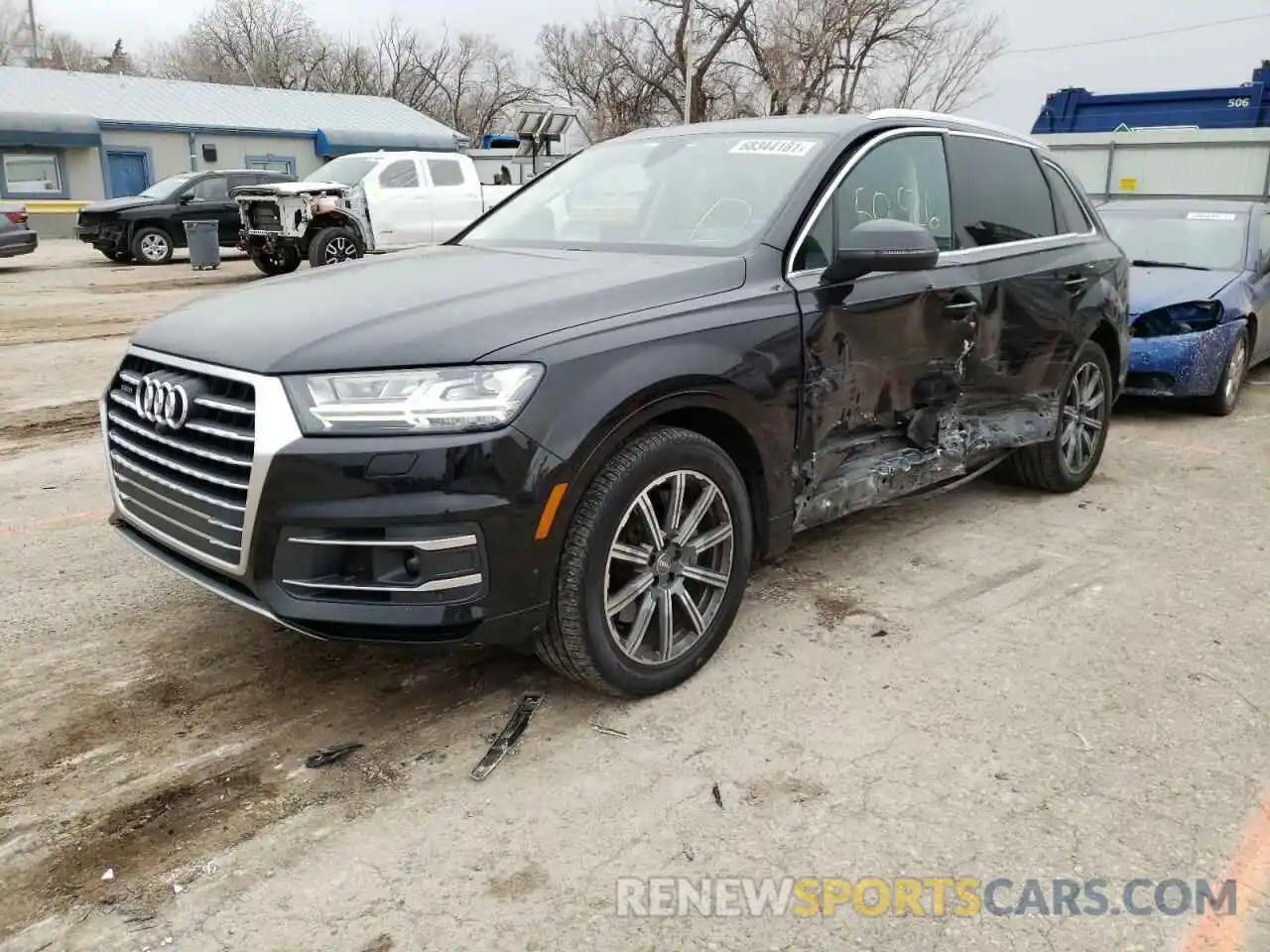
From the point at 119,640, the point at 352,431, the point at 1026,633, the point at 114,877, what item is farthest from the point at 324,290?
the point at 1026,633

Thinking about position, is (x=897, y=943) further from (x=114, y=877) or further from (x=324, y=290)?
(x=324, y=290)

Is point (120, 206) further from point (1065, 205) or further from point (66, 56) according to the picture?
point (66, 56)

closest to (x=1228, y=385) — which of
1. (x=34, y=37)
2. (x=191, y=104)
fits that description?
(x=191, y=104)

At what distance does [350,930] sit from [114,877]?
24.3 inches

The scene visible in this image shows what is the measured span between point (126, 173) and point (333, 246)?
64.9ft

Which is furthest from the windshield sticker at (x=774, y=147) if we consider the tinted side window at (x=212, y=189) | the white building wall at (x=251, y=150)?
the white building wall at (x=251, y=150)

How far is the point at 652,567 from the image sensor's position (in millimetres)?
3172

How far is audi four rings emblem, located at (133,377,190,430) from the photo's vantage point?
115 inches

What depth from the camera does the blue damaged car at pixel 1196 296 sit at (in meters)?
7.17

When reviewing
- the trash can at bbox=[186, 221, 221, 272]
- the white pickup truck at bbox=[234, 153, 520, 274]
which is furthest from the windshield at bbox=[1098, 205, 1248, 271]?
the trash can at bbox=[186, 221, 221, 272]

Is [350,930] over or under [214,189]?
under

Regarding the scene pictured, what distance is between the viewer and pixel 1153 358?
7137mm

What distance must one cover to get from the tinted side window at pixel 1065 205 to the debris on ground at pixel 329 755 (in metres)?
4.17

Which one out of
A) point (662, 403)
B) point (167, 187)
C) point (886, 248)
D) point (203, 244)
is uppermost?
point (167, 187)
